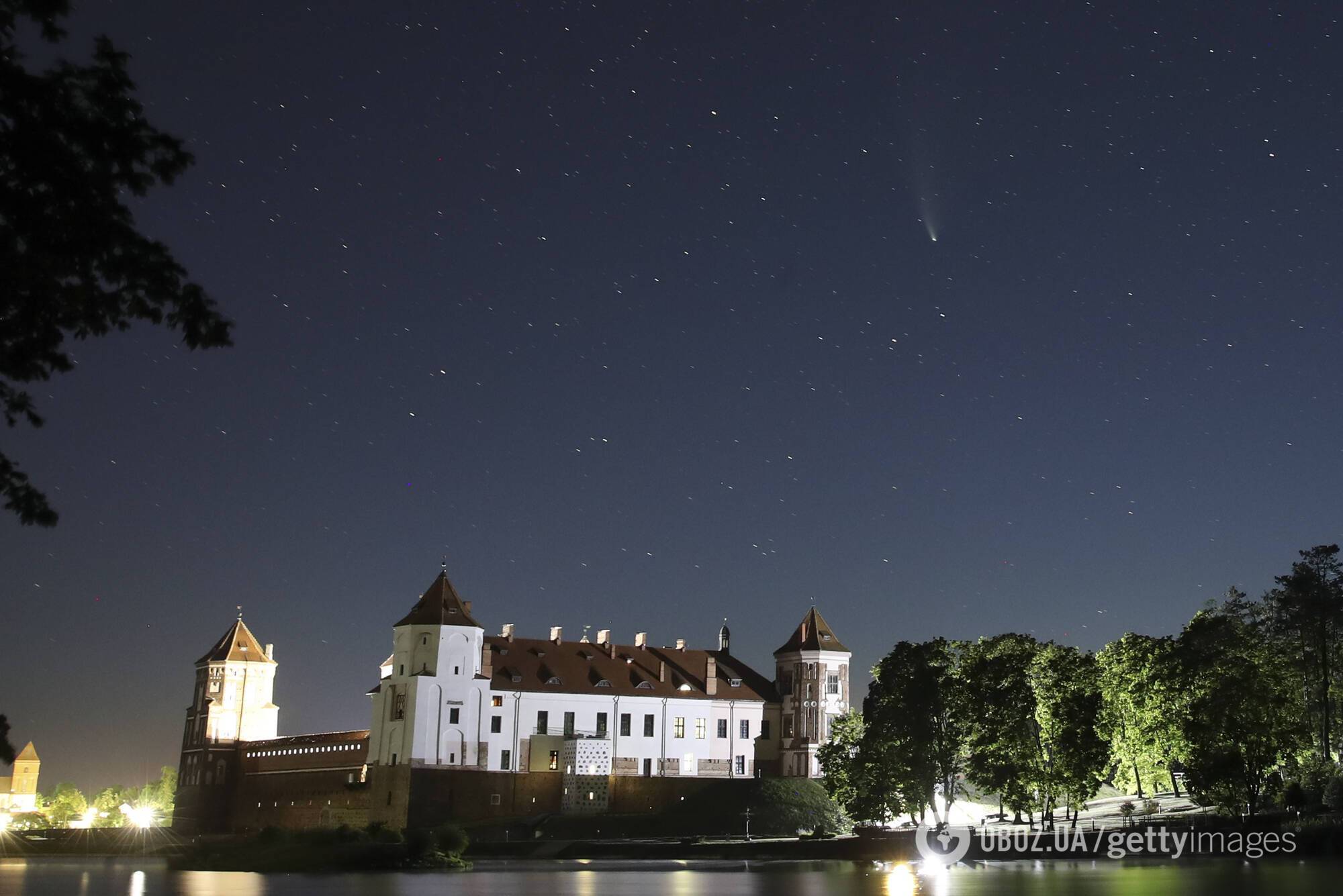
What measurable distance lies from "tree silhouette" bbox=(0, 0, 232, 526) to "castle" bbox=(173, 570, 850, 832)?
221ft

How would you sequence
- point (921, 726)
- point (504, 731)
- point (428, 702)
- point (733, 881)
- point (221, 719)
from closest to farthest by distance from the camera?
point (733, 881) < point (921, 726) < point (428, 702) < point (504, 731) < point (221, 719)

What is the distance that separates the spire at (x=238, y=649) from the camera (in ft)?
346

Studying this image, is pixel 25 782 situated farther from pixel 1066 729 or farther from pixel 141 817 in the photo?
pixel 1066 729

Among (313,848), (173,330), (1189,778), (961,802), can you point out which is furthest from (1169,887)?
(961,802)

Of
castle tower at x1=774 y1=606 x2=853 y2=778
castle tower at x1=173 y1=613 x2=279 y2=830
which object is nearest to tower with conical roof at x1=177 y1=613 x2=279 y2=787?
castle tower at x1=173 y1=613 x2=279 y2=830

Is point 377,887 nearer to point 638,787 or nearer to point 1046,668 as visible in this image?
point 1046,668

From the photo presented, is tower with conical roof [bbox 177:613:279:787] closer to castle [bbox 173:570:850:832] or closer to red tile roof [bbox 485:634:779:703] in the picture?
castle [bbox 173:570:850:832]

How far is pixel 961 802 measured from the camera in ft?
281

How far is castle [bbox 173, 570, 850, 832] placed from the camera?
82.9 m

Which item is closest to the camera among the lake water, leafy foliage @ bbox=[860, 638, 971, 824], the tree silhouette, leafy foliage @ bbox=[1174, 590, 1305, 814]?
the tree silhouette

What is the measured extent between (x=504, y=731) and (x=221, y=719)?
1097 inches

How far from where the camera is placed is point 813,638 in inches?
3816

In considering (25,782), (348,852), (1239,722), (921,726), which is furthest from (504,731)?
(25,782)

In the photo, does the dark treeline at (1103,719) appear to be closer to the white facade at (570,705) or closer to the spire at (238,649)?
the white facade at (570,705)
